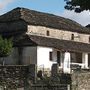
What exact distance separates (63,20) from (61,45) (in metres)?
8.30

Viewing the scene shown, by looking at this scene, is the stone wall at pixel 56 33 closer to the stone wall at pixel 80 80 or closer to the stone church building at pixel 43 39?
the stone church building at pixel 43 39

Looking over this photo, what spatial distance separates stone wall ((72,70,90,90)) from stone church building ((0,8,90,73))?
521 inches

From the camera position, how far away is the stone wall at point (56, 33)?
54438 millimetres

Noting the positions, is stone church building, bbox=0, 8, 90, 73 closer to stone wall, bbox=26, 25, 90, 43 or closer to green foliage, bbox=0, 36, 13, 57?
stone wall, bbox=26, 25, 90, 43

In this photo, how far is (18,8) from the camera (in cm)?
5841

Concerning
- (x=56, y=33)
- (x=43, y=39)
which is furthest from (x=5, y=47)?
(x=56, y=33)

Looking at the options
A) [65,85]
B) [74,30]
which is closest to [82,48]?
[74,30]

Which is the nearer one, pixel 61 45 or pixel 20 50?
pixel 20 50

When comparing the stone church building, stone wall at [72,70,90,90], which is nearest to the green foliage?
the stone church building

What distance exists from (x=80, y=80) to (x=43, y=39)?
62.1 ft

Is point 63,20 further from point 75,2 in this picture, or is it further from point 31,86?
point 75,2

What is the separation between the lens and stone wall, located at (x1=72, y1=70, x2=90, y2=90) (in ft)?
116

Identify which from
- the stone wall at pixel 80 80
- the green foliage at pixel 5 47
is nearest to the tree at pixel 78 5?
the stone wall at pixel 80 80

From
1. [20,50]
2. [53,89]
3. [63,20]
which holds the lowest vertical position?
[53,89]
